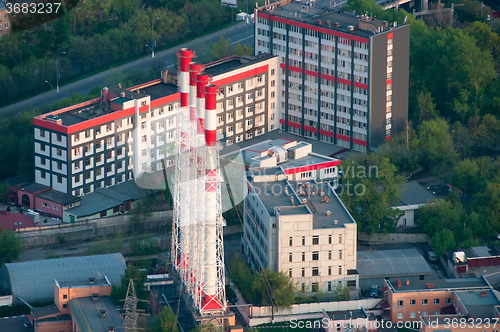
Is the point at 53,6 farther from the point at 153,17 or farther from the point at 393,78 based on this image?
the point at 393,78

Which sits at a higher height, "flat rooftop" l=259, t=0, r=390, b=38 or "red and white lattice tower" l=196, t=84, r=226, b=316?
"flat rooftop" l=259, t=0, r=390, b=38

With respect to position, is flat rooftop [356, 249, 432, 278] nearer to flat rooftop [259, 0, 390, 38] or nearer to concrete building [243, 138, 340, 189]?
concrete building [243, 138, 340, 189]

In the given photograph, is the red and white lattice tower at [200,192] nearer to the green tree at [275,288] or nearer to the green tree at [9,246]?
the green tree at [275,288]

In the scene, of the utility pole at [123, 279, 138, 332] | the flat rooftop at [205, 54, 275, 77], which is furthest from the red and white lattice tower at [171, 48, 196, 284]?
the flat rooftop at [205, 54, 275, 77]

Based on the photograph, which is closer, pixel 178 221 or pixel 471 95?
pixel 178 221

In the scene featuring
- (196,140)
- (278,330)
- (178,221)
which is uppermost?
(196,140)

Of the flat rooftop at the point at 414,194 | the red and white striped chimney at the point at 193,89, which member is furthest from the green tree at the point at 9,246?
the flat rooftop at the point at 414,194

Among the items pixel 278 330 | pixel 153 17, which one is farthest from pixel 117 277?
pixel 153 17
